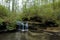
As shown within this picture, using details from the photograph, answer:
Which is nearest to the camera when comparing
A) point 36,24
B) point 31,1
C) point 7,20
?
point 7,20

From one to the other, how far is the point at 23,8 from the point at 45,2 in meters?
4.78

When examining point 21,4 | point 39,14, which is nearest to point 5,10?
point 39,14

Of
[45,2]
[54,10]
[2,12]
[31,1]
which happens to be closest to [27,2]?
[31,1]

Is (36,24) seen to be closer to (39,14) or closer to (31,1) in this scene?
(39,14)

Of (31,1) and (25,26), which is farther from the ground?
(31,1)

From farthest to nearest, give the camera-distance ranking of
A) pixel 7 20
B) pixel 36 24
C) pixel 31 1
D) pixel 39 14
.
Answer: pixel 31 1, pixel 39 14, pixel 36 24, pixel 7 20

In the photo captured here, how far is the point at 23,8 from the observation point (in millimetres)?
33312

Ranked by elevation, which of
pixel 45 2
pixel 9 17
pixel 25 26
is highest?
pixel 45 2

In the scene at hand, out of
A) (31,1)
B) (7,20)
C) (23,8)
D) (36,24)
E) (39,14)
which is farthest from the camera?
(31,1)

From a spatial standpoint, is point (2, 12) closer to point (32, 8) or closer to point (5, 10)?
point (5, 10)

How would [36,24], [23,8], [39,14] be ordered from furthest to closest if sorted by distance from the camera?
[23,8] < [39,14] < [36,24]

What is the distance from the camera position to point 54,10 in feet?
95.1

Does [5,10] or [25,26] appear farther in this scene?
[25,26]

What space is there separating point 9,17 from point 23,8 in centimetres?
873
